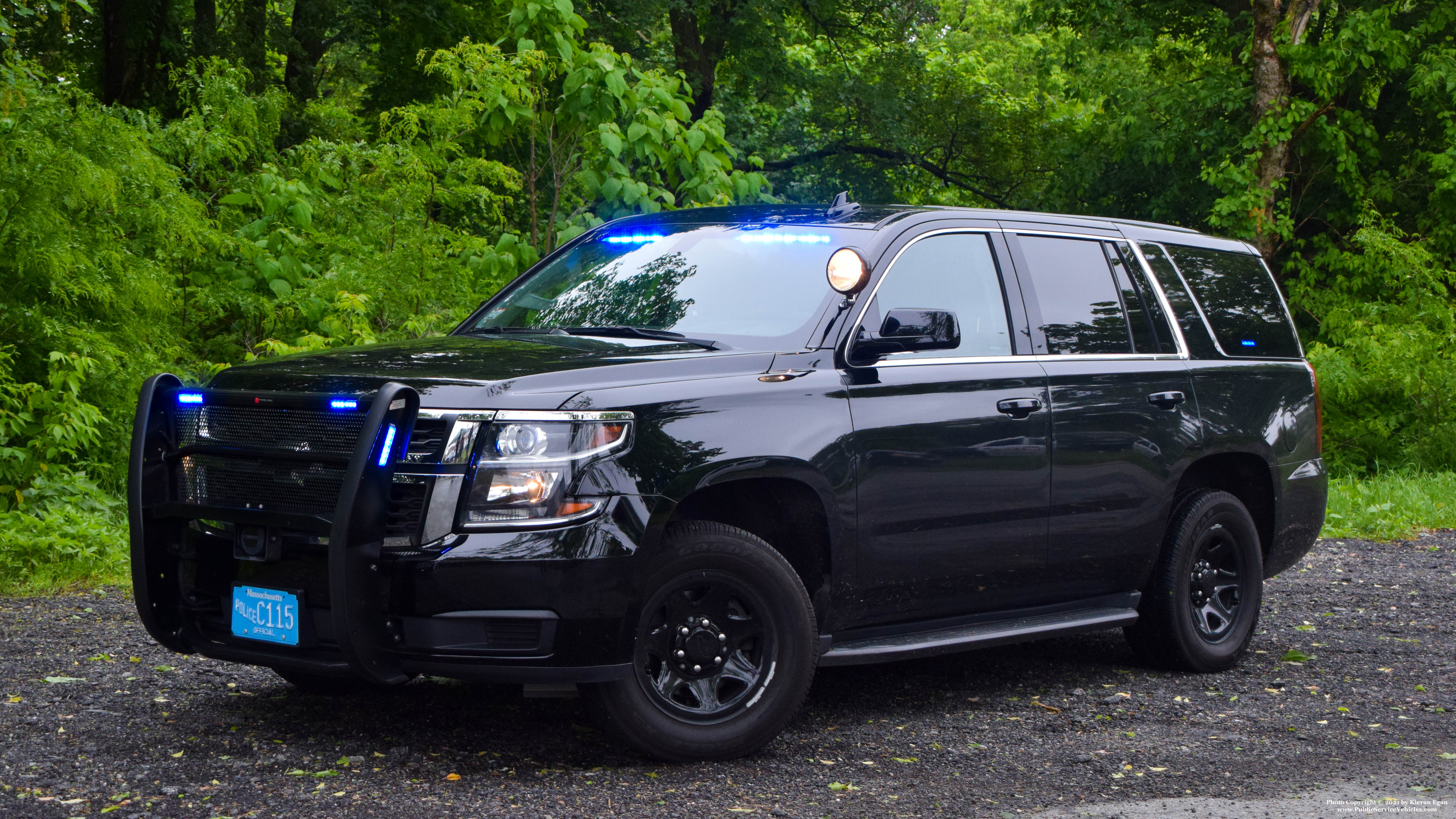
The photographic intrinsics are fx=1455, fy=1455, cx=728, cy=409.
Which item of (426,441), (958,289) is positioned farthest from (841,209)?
(426,441)

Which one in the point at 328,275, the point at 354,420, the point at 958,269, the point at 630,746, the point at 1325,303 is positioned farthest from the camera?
the point at 1325,303

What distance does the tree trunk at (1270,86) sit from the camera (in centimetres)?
1930

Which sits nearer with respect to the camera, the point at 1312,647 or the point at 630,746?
the point at 630,746

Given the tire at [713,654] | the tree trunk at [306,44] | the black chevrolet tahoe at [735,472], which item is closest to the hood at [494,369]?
the black chevrolet tahoe at [735,472]

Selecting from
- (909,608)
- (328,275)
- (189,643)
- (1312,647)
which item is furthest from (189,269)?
(1312,647)

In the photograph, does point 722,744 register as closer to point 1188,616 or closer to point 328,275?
point 1188,616

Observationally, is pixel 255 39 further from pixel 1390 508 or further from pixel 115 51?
pixel 1390 508

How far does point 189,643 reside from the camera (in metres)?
4.65

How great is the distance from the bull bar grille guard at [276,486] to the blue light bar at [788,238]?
175 centimetres

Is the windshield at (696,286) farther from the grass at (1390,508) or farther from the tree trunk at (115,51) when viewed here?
the tree trunk at (115,51)

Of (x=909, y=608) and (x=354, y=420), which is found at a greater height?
(x=354, y=420)

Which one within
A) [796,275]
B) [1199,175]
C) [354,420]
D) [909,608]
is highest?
[1199,175]

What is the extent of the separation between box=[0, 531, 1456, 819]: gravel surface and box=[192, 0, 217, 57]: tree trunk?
608 inches

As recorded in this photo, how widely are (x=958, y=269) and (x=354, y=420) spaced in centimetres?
249
